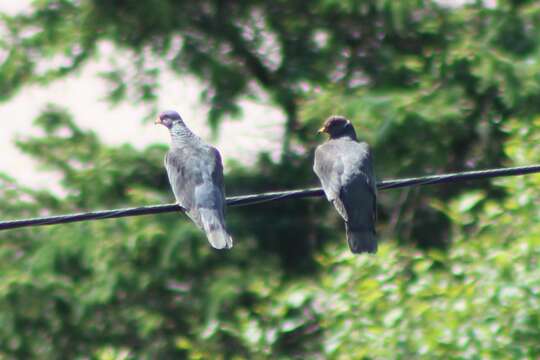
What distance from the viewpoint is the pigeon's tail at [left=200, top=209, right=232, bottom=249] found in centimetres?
707

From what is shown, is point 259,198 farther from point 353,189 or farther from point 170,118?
point 170,118

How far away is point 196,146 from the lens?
8.11 m

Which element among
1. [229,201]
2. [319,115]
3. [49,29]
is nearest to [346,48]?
[319,115]

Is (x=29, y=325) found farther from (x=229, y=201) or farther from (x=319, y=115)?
(x=229, y=201)

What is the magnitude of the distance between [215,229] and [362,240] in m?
0.90

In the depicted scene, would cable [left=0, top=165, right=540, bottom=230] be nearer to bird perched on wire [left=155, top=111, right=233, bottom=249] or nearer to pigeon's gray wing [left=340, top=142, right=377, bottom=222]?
bird perched on wire [left=155, top=111, right=233, bottom=249]

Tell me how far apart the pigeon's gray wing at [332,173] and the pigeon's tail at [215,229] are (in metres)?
0.66

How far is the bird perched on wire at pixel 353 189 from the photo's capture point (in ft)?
24.4

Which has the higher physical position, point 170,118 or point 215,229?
point 170,118

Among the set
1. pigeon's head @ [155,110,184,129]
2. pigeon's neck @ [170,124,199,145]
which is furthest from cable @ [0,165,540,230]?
pigeon's head @ [155,110,184,129]

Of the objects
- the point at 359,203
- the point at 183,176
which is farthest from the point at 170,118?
the point at 359,203

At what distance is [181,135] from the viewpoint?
333 inches

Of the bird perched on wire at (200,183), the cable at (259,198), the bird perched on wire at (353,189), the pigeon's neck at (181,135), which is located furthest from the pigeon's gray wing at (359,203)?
the cable at (259,198)

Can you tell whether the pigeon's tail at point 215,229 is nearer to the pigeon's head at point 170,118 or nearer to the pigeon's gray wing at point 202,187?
the pigeon's gray wing at point 202,187
